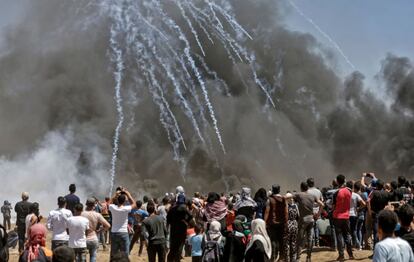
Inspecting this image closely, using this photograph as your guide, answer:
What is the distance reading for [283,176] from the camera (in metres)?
52.6

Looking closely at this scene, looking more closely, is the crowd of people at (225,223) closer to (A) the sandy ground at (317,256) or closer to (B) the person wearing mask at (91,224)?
(B) the person wearing mask at (91,224)

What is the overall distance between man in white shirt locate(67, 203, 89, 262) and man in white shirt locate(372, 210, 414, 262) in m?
7.12

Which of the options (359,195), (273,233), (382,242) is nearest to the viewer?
(382,242)

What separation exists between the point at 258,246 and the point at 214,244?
1668mm

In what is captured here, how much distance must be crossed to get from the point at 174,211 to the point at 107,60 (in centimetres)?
4143

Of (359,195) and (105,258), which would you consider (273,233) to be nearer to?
(359,195)

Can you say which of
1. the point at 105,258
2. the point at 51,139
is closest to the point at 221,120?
the point at 51,139

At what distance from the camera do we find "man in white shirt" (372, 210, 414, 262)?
5703 millimetres

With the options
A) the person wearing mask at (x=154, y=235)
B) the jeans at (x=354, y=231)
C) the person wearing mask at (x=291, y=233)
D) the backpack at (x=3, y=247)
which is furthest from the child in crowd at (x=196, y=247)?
the backpack at (x=3, y=247)

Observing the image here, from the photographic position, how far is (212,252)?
10.5 m

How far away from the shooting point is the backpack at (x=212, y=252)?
415 inches

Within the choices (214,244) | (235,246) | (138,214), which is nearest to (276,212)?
(214,244)

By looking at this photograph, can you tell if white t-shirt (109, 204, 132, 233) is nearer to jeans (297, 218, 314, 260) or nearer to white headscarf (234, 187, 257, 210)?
white headscarf (234, 187, 257, 210)

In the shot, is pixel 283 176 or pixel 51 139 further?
pixel 283 176
